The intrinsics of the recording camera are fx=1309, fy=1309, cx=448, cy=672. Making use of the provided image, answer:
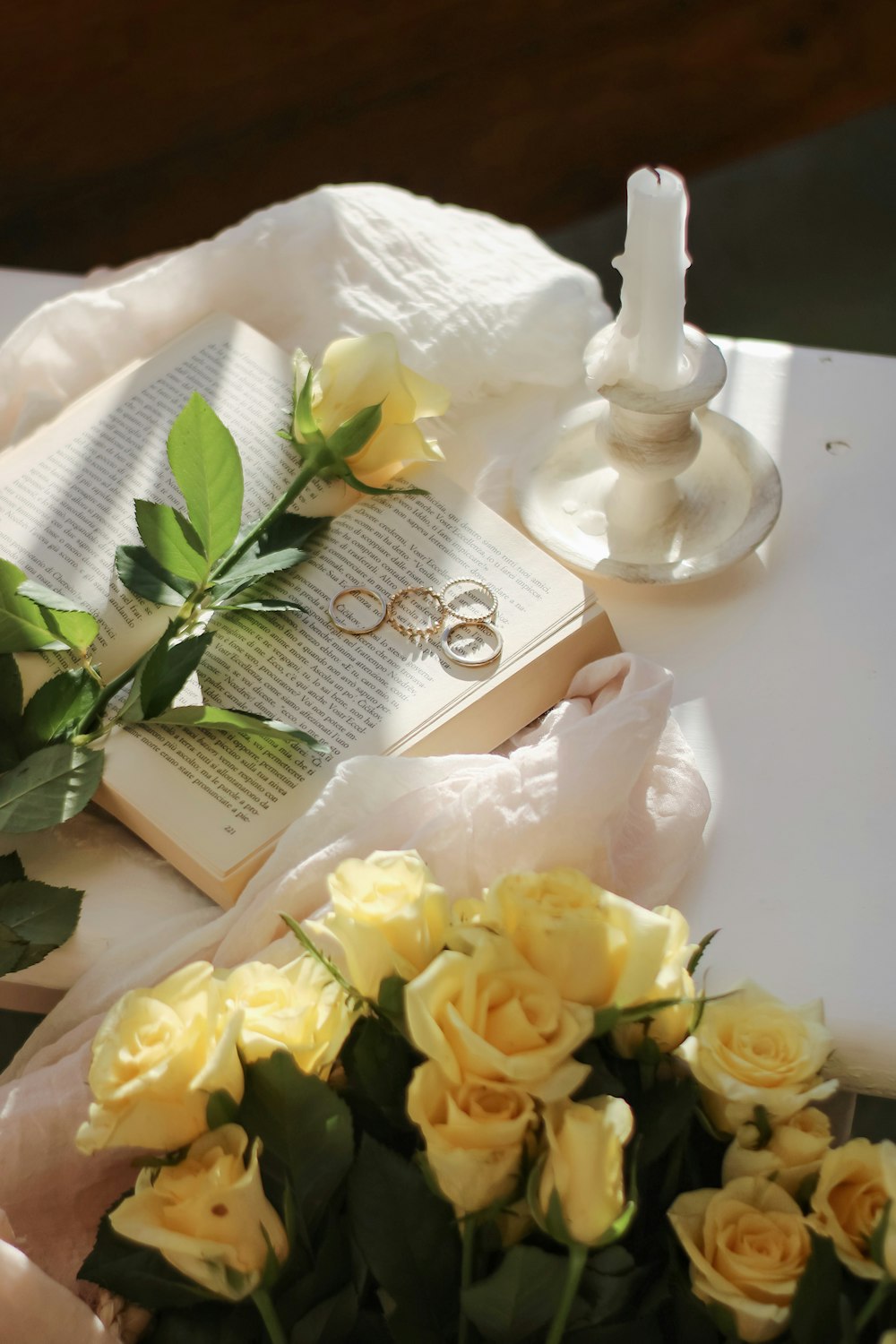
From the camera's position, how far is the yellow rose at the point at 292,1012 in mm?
429

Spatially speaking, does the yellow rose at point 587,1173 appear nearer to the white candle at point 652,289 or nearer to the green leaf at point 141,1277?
the green leaf at point 141,1277

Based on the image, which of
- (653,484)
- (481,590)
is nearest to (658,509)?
(653,484)

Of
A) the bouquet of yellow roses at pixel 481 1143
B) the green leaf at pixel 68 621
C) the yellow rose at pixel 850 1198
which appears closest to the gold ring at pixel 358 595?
the green leaf at pixel 68 621

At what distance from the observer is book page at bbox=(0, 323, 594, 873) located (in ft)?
2.04

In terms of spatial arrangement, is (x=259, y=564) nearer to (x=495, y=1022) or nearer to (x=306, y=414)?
(x=306, y=414)

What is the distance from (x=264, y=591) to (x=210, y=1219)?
1.17 ft

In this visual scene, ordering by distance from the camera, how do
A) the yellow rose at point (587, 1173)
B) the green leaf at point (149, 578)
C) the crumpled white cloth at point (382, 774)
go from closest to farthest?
1. the yellow rose at point (587, 1173)
2. the crumpled white cloth at point (382, 774)
3. the green leaf at point (149, 578)

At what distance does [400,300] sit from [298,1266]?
1.96 feet

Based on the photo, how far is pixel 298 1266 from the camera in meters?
0.45

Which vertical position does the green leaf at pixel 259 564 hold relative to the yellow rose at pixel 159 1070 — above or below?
above

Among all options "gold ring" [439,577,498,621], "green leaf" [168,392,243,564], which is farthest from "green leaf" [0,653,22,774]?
"gold ring" [439,577,498,621]

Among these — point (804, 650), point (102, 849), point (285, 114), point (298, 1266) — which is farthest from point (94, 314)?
point (285, 114)

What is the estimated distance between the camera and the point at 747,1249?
422 mm

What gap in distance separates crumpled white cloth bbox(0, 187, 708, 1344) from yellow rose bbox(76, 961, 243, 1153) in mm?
127
